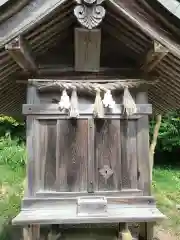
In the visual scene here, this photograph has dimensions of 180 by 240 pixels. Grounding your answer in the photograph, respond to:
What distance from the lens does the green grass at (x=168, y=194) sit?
10.0m

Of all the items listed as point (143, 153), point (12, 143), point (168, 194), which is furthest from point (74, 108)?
point (12, 143)

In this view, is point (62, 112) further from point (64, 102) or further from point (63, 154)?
point (63, 154)

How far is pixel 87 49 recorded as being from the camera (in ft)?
10.2

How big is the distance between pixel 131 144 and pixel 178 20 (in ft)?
3.98

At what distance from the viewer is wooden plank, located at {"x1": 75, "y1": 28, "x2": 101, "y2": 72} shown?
9.75 ft

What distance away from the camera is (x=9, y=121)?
15914 millimetres

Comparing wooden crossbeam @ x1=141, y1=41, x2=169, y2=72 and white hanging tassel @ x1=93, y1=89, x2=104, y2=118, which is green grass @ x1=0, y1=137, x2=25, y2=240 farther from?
wooden crossbeam @ x1=141, y1=41, x2=169, y2=72

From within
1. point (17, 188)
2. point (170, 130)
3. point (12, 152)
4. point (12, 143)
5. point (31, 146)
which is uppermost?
point (170, 130)

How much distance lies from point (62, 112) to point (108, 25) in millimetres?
914

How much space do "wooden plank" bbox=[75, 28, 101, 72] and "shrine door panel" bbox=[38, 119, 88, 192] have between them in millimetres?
547

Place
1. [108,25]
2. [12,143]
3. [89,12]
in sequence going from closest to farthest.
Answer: [89,12], [108,25], [12,143]

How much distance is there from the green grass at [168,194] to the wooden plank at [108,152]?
23.5ft

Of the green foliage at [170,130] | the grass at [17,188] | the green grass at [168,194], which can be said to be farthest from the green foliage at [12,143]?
the green foliage at [170,130]

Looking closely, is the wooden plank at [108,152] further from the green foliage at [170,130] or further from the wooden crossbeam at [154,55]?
the green foliage at [170,130]
